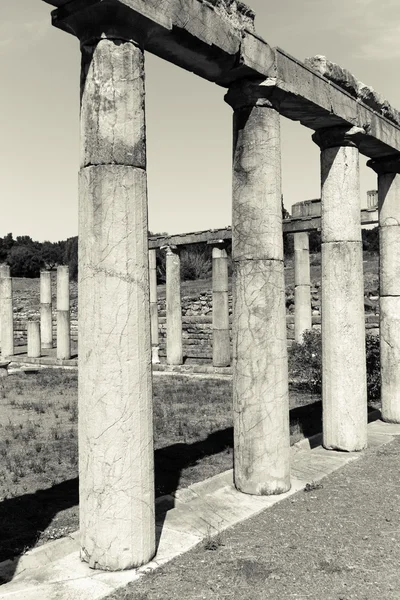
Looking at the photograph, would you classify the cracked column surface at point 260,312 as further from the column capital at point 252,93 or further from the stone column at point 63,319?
the stone column at point 63,319

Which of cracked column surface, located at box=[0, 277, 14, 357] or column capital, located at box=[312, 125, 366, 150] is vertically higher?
column capital, located at box=[312, 125, 366, 150]

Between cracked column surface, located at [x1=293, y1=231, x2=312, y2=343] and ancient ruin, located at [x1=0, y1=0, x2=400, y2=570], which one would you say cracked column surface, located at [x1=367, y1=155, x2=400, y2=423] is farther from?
cracked column surface, located at [x1=293, y1=231, x2=312, y2=343]

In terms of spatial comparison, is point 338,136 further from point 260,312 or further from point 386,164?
point 260,312

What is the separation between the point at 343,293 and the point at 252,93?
10.4 feet

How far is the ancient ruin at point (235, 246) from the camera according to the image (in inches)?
188

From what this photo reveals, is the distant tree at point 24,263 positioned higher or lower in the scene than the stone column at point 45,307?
higher

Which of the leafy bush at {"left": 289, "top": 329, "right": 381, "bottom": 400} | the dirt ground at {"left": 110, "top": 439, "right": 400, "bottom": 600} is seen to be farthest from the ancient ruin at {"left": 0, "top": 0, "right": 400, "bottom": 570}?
the leafy bush at {"left": 289, "top": 329, "right": 381, "bottom": 400}

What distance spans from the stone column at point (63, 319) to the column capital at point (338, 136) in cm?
1797

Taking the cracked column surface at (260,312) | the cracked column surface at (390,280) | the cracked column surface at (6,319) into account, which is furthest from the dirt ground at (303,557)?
the cracked column surface at (6,319)

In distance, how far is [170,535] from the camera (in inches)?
216

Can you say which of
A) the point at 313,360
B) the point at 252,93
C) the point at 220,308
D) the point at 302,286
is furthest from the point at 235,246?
the point at 302,286

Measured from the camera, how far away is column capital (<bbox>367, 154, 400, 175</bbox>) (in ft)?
32.7

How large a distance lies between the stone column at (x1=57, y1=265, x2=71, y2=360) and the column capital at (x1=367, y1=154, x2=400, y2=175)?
1712 centimetres

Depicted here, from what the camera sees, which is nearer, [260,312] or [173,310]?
[260,312]
